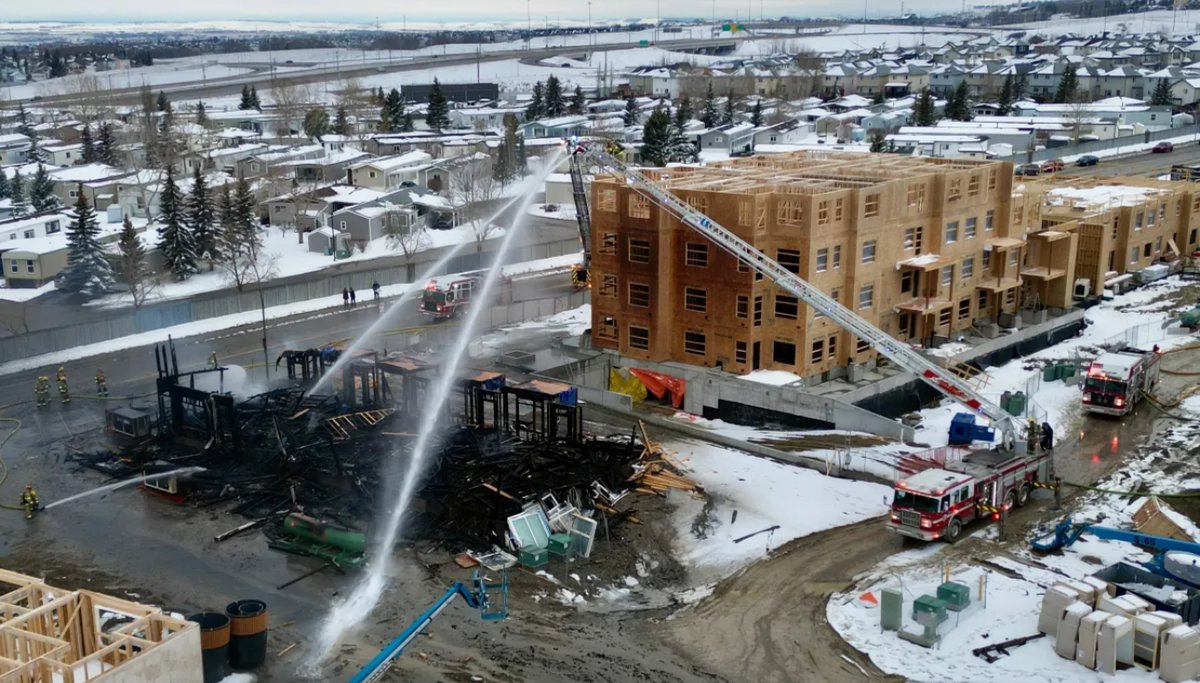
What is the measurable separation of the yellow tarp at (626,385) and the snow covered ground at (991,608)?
15.4m

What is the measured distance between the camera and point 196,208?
6644cm

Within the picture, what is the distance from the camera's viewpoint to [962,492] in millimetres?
28531

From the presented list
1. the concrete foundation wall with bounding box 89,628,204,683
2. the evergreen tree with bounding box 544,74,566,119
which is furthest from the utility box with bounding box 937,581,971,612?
the evergreen tree with bounding box 544,74,566,119

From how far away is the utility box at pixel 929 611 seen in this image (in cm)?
2317

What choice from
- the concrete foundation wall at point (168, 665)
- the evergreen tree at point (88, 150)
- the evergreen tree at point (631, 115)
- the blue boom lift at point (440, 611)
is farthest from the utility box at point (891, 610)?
the evergreen tree at point (631, 115)

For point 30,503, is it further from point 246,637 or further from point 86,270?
point 86,270

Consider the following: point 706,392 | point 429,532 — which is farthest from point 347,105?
point 429,532

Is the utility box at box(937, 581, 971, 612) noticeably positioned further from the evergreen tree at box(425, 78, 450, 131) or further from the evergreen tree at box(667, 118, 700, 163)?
the evergreen tree at box(425, 78, 450, 131)

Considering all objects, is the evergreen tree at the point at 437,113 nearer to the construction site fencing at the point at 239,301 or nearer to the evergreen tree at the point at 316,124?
Result: the evergreen tree at the point at 316,124

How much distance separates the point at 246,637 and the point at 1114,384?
29102 mm

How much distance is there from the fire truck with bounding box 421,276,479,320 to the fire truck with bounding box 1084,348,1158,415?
1075 inches

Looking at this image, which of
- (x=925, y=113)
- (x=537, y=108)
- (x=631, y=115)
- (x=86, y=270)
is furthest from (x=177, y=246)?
(x=925, y=113)

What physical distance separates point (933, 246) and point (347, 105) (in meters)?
109

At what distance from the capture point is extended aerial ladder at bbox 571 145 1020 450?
33.7 metres
